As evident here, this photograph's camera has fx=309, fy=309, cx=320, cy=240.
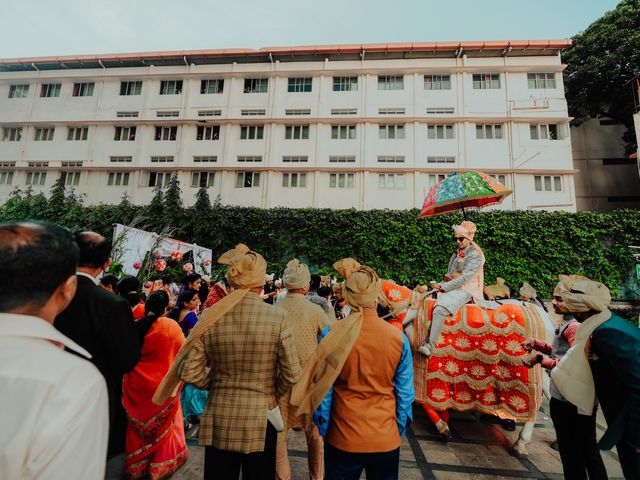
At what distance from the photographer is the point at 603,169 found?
22.2 meters

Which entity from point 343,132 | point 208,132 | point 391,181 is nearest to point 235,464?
point 391,181

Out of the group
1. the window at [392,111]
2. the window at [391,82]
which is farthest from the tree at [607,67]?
the window at [392,111]

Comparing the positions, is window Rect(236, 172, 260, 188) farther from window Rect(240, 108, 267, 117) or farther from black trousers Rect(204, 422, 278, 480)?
black trousers Rect(204, 422, 278, 480)

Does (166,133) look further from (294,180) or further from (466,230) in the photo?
(466,230)

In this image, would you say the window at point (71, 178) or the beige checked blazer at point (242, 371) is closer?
the beige checked blazer at point (242, 371)

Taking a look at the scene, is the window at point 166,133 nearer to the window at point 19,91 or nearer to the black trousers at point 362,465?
the window at point 19,91

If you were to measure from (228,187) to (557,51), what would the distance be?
75.7ft

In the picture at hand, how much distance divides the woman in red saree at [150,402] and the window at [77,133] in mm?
26034

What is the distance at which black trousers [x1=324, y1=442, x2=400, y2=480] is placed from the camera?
83.7 inches

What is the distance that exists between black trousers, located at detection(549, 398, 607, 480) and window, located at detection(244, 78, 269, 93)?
23.6 metres

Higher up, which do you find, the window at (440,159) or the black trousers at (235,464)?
the window at (440,159)

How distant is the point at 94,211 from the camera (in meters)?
17.8

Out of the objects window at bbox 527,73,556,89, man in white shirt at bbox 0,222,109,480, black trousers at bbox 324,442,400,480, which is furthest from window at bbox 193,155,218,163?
man in white shirt at bbox 0,222,109,480

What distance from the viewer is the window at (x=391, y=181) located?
20.1 meters
